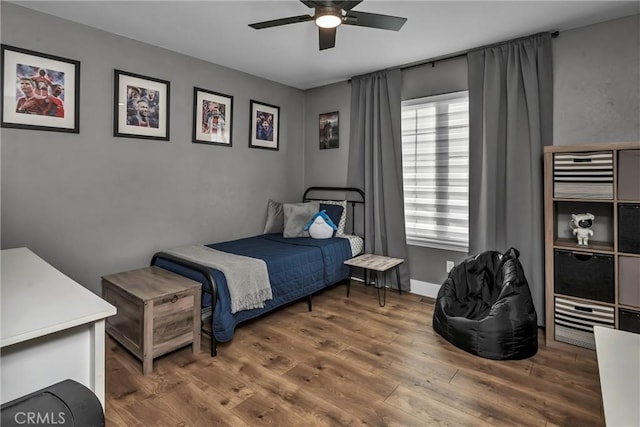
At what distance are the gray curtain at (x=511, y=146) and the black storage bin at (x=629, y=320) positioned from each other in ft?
1.95

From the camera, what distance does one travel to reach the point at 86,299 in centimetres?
129

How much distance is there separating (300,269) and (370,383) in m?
1.25

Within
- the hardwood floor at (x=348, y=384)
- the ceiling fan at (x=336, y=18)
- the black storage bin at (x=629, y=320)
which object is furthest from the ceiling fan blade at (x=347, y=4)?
the black storage bin at (x=629, y=320)

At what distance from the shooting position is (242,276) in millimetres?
2633

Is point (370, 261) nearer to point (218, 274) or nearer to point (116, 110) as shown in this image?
point (218, 274)

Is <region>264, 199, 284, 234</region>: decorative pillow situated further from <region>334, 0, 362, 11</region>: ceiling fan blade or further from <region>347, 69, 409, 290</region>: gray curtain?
<region>334, 0, 362, 11</region>: ceiling fan blade

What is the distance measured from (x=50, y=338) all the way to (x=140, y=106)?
2.38 m

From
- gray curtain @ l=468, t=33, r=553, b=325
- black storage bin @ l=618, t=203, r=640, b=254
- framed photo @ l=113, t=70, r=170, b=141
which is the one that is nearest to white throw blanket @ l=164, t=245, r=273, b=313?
framed photo @ l=113, t=70, r=170, b=141

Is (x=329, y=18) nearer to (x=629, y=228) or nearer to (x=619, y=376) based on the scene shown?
(x=619, y=376)

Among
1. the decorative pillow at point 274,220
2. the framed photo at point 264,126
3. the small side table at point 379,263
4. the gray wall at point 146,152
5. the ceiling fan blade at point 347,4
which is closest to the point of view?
the ceiling fan blade at point 347,4

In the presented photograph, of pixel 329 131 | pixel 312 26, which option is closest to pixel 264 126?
pixel 329 131

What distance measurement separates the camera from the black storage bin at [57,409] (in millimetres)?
773

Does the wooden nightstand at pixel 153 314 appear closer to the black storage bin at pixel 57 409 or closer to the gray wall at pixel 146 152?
the gray wall at pixel 146 152

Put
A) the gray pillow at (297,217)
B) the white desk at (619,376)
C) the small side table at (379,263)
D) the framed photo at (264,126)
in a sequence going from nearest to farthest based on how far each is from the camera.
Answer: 1. the white desk at (619,376)
2. the small side table at (379,263)
3. the gray pillow at (297,217)
4. the framed photo at (264,126)
